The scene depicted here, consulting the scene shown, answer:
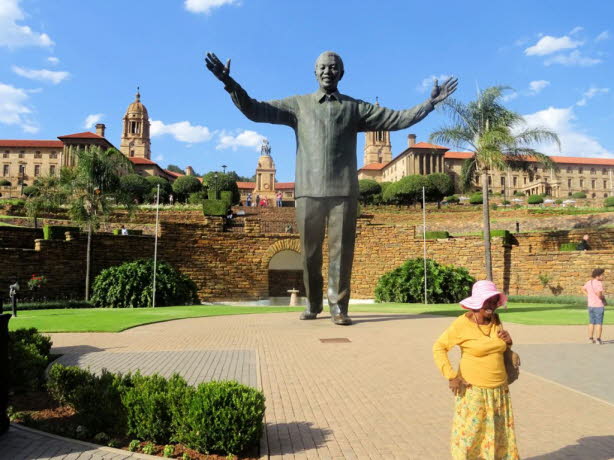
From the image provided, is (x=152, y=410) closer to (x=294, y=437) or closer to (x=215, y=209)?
(x=294, y=437)

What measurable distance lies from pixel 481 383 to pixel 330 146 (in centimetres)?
666

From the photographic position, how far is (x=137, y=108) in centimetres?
11062

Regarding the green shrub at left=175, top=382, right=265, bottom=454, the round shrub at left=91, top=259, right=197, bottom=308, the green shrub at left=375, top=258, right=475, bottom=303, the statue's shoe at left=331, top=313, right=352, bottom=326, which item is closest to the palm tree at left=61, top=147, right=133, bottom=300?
the round shrub at left=91, top=259, right=197, bottom=308

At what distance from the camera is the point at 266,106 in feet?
30.8

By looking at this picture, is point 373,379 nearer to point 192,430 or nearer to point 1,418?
point 192,430

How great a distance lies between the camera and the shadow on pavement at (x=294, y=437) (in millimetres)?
3498

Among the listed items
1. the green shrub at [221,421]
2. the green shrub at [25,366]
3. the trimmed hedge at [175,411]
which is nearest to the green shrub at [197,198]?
the green shrub at [25,366]

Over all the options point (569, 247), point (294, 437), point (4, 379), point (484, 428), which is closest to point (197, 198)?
point (569, 247)

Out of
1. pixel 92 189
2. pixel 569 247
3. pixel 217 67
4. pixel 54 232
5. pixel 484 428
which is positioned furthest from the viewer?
pixel 569 247

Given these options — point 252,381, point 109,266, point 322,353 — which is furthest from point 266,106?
point 109,266

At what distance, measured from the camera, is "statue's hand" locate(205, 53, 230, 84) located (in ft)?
26.7

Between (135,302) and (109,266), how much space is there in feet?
11.4

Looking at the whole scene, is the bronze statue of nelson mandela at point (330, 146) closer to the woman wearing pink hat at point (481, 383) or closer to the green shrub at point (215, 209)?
the woman wearing pink hat at point (481, 383)

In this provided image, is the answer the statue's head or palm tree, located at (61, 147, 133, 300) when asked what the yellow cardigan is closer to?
the statue's head
